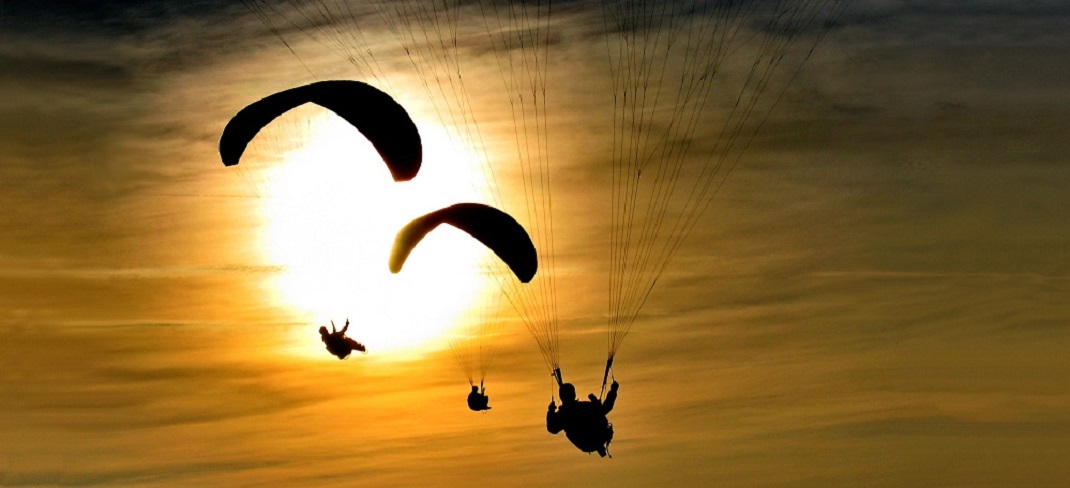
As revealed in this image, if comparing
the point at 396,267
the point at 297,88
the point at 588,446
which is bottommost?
the point at 588,446

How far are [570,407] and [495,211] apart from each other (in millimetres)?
4263

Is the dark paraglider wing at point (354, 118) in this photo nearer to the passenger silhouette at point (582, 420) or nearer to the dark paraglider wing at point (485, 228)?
the dark paraglider wing at point (485, 228)

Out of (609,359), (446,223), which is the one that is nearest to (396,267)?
(446,223)

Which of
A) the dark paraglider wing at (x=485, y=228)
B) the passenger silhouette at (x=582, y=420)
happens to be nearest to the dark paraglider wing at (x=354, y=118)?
the dark paraglider wing at (x=485, y=228)

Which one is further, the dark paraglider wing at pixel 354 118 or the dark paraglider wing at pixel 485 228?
the dark paraglider wing at pixel 485 228

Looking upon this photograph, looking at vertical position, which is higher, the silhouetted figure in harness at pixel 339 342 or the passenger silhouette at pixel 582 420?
the silhouetted figure in harness at pixel 339 342

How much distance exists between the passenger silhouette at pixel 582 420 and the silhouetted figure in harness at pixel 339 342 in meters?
4.92

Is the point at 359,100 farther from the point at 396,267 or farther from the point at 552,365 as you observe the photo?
the point at 552,365

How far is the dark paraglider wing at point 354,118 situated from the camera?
172ft

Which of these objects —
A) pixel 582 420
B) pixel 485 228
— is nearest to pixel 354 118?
pixel 485 228

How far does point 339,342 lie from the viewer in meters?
55.5

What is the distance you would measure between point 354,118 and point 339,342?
18.2ft

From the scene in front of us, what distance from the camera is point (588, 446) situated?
5300 cm

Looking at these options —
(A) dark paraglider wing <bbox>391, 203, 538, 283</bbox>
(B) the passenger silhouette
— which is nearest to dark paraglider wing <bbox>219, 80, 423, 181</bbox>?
(A) dark paraglider wing <bbox>391, 203, 538, 283</bbox>
